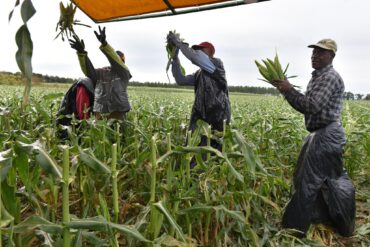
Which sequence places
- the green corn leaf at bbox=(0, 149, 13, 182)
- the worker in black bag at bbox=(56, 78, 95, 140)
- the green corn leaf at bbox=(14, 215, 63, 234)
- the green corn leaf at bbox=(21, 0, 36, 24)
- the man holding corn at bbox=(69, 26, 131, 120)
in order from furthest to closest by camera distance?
1. the worker in black bag at bbox=(56, 78, 95, 140)
2. the man holding corn at bbox=(69, 26, 131, 120)
3. the green corn leaf at bbox=(14, 215, 63, 234)
4. the green corn leaf at bbox=(0, 149, 13, 182)
5. the green corn leaf at bbox=(21, 0, 36, 24)

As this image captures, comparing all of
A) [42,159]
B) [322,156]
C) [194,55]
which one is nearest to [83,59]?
[194,55]

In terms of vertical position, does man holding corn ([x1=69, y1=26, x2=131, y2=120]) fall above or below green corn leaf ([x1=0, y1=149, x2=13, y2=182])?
above

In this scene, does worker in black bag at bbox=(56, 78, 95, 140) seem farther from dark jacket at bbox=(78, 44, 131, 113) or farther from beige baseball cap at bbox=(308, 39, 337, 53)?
beige baseball cap at bbox=(308, 39, 337, 53)

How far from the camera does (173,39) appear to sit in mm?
3992

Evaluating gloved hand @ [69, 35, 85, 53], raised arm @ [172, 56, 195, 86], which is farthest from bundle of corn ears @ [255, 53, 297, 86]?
gloved hand @ [69, 35, 85, 53]

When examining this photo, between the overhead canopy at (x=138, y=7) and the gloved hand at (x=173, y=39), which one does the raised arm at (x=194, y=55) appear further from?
the overhead canopy at (x=138, y=7)

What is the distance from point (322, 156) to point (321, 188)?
287 mm

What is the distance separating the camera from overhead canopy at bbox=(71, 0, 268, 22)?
420 cm

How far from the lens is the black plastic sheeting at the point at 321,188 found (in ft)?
10.4

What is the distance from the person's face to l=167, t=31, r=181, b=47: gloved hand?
1.40 meters

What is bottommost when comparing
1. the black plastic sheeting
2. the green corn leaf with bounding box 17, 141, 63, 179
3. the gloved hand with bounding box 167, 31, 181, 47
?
the black plastic sheeting

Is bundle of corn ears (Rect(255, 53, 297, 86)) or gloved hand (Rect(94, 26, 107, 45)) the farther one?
gloved hand (Rect(94, 26, 107, 45))

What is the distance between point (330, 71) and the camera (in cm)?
317

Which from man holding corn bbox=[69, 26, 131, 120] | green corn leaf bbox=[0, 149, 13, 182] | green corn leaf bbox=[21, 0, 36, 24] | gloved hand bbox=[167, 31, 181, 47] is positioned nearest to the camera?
green corn leaf bbox=[21, 0, 36, 24]
